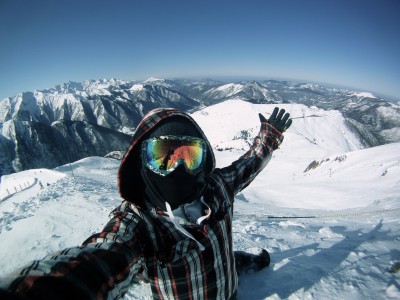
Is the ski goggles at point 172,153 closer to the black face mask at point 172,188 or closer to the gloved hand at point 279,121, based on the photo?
the black face mask at point 172,188

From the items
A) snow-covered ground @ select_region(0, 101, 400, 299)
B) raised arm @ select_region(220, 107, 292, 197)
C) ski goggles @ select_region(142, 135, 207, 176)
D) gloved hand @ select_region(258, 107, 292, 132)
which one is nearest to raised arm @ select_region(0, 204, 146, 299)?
ski goggles @ select_region(142, 135, 207, 176)

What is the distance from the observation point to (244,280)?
3.87 meters

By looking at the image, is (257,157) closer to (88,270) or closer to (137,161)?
(137,161)

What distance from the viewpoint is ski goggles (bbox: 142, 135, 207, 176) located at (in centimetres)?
232

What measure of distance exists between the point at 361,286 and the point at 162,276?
3.07 metres

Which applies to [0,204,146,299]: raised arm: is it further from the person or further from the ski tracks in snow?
the ski tracks in snow

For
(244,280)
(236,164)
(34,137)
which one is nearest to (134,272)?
(236,164)

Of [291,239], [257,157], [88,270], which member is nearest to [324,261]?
[291,239]

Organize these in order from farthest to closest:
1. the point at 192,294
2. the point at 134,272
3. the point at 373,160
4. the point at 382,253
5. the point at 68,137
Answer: the point at 68,137 → the point at 373,160 → the point at 382,253 → the point at 192,294 → the point at 134,272

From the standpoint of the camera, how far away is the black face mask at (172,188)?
2189mm

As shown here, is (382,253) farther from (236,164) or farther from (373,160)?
(373,160)

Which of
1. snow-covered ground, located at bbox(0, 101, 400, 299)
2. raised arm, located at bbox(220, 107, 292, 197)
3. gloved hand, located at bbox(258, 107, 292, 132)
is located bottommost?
snow-covered ground, located at bbox(0, 101, 400, 299)

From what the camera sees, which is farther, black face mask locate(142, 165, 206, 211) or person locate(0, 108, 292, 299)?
black face mask locate(142, 165, 206, 211)

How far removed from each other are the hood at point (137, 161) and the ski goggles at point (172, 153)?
99 mm
